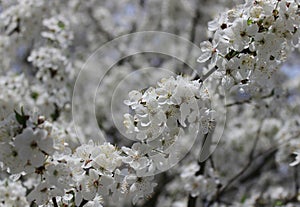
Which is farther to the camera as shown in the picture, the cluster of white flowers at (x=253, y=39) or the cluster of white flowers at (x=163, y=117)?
the cluster of white flowers at (x=253, y=39)

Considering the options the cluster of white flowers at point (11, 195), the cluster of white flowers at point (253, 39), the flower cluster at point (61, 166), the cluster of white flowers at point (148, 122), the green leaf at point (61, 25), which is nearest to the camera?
the flower cluster at point (61, 166)

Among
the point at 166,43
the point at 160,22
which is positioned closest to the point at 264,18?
the point at 160,22

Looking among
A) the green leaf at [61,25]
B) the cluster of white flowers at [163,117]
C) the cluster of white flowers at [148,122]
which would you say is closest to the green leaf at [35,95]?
the cluster of white flowers at [148,122]

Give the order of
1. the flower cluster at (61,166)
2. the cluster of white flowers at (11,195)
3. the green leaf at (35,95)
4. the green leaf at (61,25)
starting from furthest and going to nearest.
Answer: the green leaf at (61,25), the green leaf at (35,95), the cluster of white flowers at (11,195), the flower cluster at (61,166)

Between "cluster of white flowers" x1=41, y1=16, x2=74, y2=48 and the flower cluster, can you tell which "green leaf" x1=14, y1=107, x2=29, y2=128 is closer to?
the flower cluster

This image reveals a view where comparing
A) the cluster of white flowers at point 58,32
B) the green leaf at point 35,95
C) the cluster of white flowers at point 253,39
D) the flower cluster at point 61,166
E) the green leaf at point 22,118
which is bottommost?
the flower cluster at point 61,166

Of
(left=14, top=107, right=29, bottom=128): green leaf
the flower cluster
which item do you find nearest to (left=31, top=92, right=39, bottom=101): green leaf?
the flower cluster

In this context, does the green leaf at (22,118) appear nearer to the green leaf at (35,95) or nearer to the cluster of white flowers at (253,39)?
the cluster of white flowers at (253,39)

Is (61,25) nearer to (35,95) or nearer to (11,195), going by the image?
(35,95)
